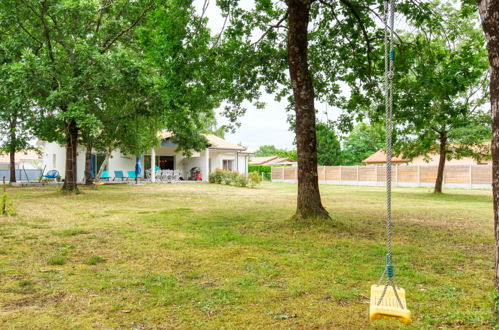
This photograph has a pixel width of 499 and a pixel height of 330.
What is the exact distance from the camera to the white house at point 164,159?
27.4 metres

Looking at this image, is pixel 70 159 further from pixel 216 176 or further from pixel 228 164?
pixel 228 164

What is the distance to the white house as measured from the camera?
27.4 metres

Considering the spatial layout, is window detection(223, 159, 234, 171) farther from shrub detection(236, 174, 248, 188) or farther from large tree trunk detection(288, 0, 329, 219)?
large tree trunk detection(288, 0, 329, 219)

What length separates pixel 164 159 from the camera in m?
32.0

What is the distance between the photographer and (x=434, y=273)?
182 inches

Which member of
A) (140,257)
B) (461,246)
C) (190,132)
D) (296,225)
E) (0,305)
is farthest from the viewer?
(190,132)

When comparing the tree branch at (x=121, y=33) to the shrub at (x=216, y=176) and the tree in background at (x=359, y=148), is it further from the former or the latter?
the tree in background at (x=359, y=148)

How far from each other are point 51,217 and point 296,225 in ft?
20.4

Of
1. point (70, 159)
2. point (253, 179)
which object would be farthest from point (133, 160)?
point (70, 159)

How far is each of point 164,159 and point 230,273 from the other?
93.5 feet

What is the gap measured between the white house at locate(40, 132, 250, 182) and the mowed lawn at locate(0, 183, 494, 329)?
19.7m

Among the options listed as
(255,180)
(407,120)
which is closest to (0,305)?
(407,120)

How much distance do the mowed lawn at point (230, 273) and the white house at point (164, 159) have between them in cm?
1966

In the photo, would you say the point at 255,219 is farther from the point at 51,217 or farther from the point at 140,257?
the point at 51,217
